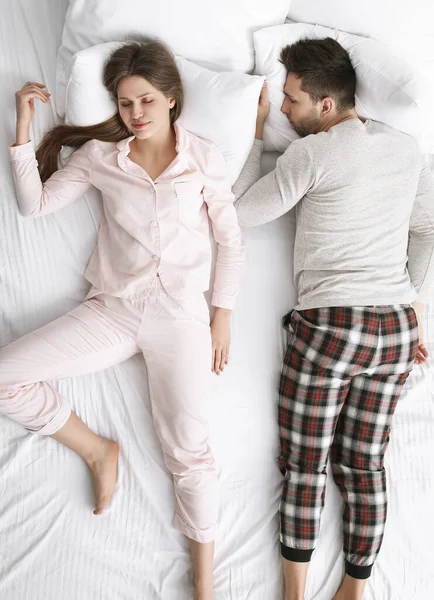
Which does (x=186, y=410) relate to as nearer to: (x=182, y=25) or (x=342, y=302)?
(x=342, y=302)

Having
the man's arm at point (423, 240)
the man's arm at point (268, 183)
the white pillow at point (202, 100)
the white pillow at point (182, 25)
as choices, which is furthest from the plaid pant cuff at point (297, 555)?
the white pillow at point (182, 25)

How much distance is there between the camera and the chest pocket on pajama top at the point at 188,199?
1.38 meters

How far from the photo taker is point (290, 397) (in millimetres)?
1421

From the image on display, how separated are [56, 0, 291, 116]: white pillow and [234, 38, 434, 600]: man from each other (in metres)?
0.12

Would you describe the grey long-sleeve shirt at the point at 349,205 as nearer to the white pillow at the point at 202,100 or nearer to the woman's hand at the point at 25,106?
the white pillow at the point at 202,100

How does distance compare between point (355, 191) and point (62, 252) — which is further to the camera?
point (62, 252)

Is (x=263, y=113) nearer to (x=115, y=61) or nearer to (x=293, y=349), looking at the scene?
(x=115, y=61)

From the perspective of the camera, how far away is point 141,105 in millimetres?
1342

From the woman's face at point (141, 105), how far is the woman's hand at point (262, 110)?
251mm


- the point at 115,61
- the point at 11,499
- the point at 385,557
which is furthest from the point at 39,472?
the point at 115,61

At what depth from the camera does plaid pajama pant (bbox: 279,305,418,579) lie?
1.37 m

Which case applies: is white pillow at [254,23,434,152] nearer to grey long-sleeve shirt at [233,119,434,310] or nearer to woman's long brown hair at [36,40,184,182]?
grey long-sleeve shirt at [233,119,434,310]

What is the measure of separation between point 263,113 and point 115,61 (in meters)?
0.39

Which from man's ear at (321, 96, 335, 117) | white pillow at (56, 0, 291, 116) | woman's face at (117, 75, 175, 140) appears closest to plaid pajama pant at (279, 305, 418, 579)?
man's ear at (321, 96, 335, 117)
